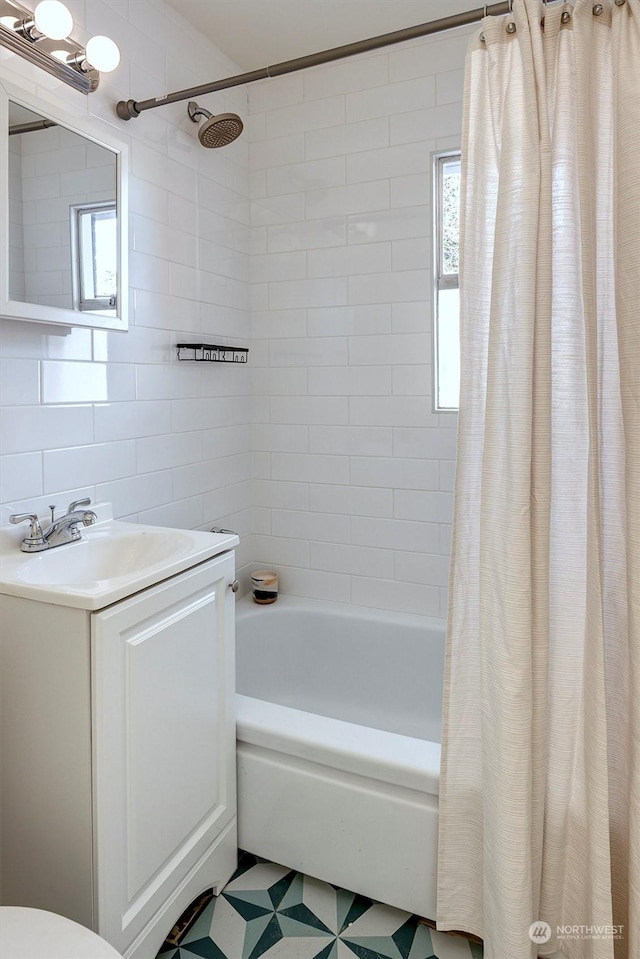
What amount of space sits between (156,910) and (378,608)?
1.37 m

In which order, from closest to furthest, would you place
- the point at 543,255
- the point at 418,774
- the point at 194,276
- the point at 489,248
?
the point at 543,255, the point at 489,248, the point at 418,774, the point at 194,276

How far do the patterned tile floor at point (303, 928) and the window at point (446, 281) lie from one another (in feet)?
5.46

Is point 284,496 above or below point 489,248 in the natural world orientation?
below

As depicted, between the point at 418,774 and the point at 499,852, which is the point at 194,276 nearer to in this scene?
the point at 418,774

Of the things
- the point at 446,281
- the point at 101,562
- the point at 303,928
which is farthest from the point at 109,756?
the point at 446,281

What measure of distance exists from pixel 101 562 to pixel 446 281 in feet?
5.40

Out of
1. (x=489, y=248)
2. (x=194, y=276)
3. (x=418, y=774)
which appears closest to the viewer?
(x=489, y=248)

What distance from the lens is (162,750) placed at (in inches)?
54.3

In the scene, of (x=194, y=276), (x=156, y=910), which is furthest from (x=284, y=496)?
(x=156, y=910)

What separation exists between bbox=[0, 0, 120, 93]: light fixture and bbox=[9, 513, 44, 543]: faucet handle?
3.70 ft

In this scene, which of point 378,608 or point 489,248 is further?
point 378,608

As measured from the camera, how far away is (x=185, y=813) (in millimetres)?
1489

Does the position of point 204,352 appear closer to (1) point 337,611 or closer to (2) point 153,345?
(2) point 153,345

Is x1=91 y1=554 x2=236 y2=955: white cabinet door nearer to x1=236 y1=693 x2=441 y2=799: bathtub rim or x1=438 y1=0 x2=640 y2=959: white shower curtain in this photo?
x1=236 y1=693 x2=441 y2=799: bathtub rim
